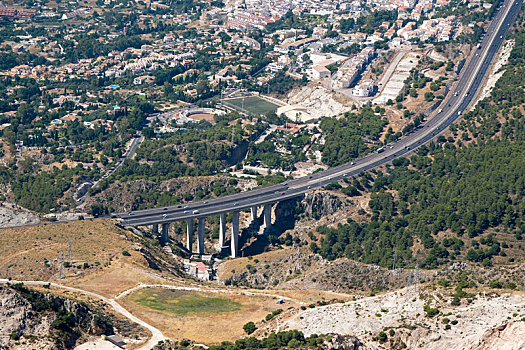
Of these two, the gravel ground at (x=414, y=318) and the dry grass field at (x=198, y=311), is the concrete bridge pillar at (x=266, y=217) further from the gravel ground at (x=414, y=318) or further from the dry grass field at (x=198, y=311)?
the gravel ground at (x=414, y=318)

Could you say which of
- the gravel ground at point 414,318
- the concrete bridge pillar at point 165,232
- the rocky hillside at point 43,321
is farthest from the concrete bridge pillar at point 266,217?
the rocky hillside at point 43,321

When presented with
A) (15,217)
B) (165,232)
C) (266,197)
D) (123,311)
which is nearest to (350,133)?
(266,197)

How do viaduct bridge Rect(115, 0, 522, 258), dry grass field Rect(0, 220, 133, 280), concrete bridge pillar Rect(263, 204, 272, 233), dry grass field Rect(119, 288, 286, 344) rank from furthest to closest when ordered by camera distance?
concrete bridge pillar Rect(263, 204, 272, 233), viaduct bridge Rect(115, 0, 522, 258), dry grass field Rect(0, 220, 133, 280), dry grass field Rect(119, 288, 286, 344)

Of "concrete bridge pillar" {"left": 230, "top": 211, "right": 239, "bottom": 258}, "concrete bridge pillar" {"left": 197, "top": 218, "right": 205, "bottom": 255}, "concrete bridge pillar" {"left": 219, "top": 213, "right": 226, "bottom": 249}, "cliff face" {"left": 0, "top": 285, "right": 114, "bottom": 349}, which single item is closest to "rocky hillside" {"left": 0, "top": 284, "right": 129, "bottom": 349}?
"cliff face" {"left": 0, "top": 285, "right": 114, "bottom": 349}

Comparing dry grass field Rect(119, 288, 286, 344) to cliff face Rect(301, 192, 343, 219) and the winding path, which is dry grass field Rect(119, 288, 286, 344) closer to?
the winding path

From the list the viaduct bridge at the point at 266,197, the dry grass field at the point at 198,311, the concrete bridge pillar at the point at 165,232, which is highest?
the dry grass field at the point at 198,311

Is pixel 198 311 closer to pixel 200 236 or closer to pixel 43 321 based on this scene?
pixel 43 321
